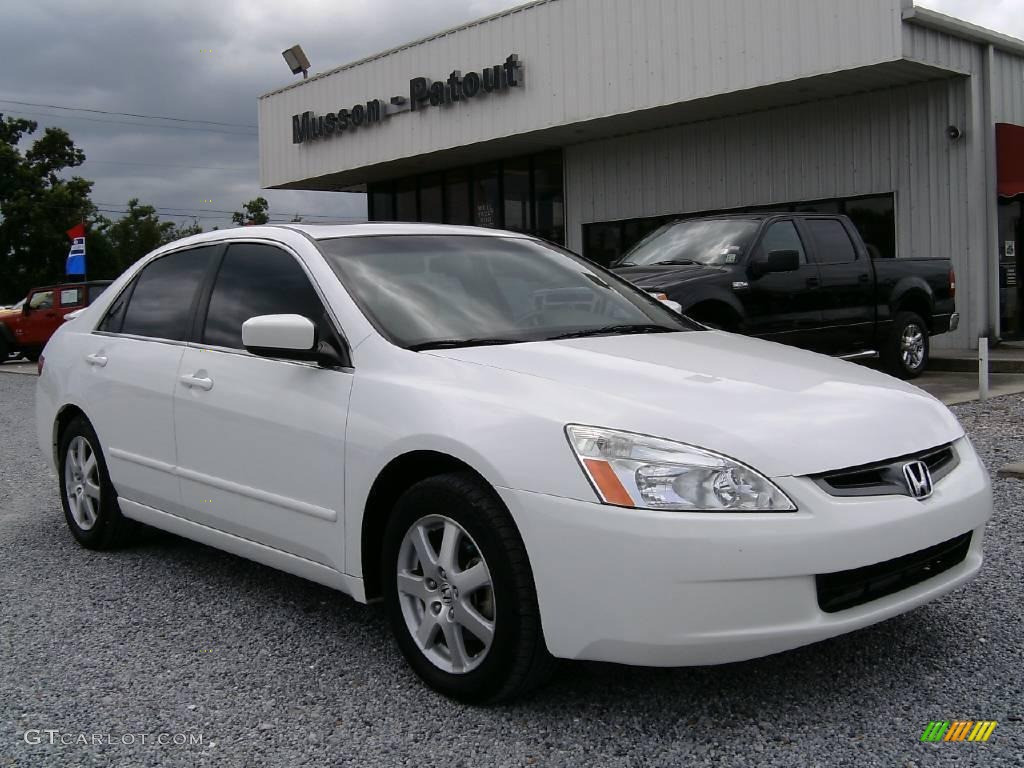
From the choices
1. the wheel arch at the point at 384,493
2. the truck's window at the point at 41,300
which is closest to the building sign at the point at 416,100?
the truck's window at the point at 41,300

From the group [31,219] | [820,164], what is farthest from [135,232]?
[820,164]

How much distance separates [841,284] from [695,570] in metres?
8.21

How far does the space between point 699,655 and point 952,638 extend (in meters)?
1.30

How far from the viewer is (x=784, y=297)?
9547mm

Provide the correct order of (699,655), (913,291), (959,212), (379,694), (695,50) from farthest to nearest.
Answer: (695,50) → (959,212) → (913,291) → (379,694) → (699,655)

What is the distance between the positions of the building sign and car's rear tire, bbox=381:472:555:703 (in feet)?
50.7

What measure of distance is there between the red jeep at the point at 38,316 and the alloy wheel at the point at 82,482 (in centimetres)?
1680

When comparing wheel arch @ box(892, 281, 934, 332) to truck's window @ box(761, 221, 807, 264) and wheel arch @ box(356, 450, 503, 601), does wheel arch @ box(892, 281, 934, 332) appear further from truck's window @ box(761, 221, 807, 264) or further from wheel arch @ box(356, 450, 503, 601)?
wheel arch @ box(356, 450, 503, 601)

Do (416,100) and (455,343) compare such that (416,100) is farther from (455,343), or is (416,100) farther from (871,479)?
(871,479)

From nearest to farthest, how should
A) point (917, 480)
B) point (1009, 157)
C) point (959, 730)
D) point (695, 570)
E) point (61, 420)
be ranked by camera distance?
point (695, 570) < point (959, 730) < point (917, 480) < point (61, 420) < point (1009, 157)

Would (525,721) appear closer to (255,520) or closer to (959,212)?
(255,520)

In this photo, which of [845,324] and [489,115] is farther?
[489,115]

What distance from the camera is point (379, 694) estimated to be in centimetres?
329

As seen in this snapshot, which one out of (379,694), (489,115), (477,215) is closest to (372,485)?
(379,694)
